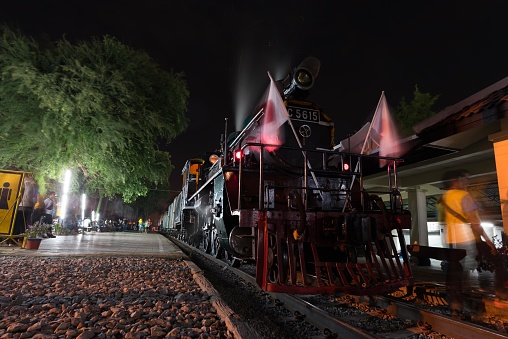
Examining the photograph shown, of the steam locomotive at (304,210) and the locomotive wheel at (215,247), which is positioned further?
the locomotive wheel at (215,247)

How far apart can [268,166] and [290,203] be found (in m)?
1.64

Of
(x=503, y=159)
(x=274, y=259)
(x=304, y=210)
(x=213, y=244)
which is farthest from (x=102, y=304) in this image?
(x=503, y=159)

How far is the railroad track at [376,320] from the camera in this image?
10.2 feet

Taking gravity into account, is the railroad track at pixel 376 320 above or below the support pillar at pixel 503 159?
below

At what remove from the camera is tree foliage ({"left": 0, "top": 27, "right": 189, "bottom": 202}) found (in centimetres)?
932

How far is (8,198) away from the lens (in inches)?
327

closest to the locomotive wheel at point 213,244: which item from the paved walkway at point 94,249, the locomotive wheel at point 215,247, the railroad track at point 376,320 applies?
the locomotive wheel at point 215,247

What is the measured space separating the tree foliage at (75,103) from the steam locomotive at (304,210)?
4.68m

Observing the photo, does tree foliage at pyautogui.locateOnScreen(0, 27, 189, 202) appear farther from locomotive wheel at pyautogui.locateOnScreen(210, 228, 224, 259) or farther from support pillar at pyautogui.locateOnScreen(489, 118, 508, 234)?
support pillar at pyautogui.locateOnScreen(489, 118, 508, 234)

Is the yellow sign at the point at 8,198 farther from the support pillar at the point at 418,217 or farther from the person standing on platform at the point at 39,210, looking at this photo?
the support pillar at the point at 418,217

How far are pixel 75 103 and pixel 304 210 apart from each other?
837 cm

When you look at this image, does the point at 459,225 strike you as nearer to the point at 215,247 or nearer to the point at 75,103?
the point at 215,247

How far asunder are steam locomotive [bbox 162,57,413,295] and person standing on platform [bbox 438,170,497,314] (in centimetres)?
61

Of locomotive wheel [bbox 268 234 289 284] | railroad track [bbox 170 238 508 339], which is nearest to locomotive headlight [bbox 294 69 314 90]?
locomotive wheel [bbox 268 234 289 284]
